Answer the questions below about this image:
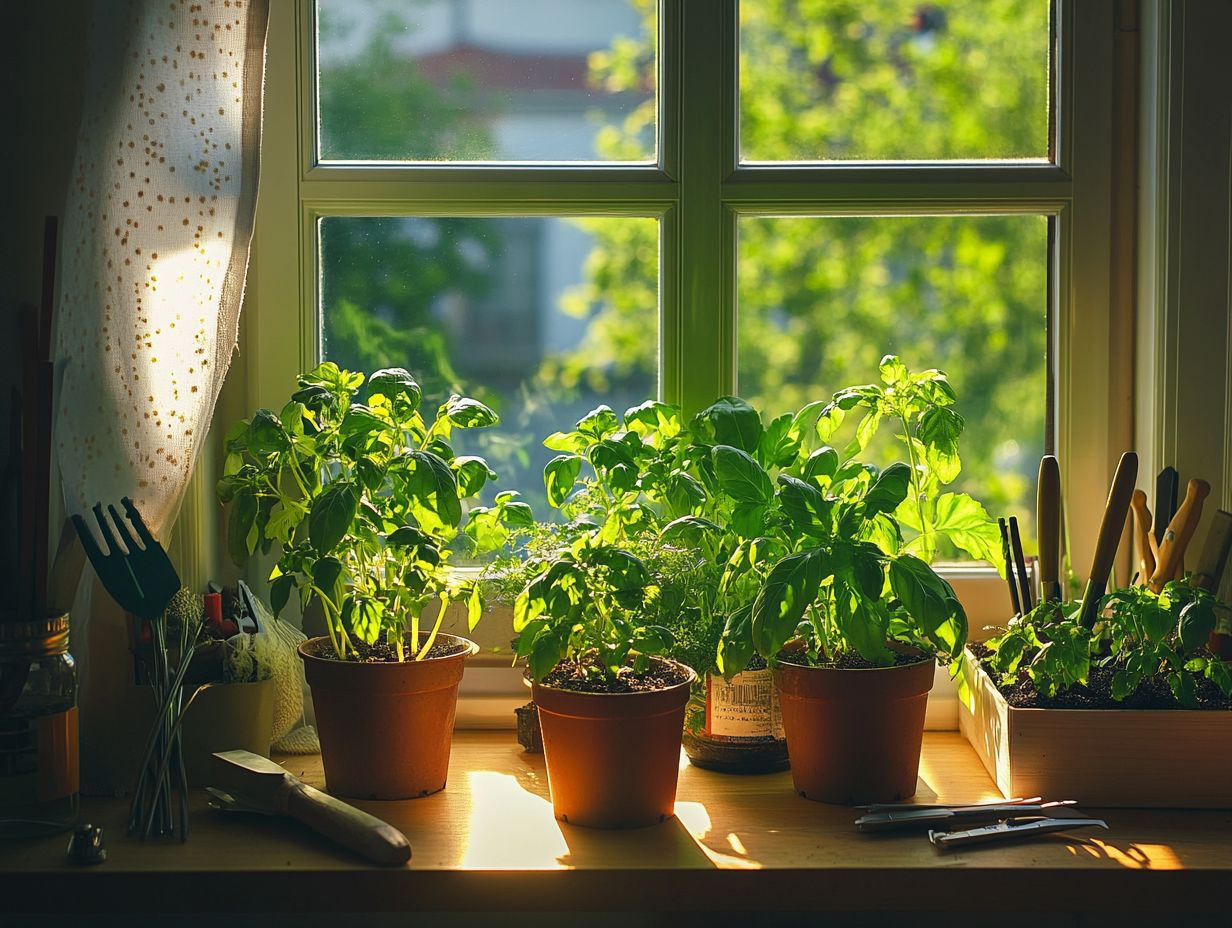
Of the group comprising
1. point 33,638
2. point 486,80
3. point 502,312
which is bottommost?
point 33,638

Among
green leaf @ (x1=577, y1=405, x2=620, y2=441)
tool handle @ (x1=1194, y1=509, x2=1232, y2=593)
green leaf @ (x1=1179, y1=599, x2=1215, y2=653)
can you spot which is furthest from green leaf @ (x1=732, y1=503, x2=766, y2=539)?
tool handle @ (x1=1194, y1=509, x2=1232, y2=593)

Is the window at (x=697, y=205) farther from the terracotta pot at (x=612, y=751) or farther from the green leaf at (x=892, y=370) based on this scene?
the terracotta pot at (x=612, y=751)

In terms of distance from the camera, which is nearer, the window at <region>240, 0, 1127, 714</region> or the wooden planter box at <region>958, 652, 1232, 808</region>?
the wooden planter box at <region>958, 652, 1232, 808</region>

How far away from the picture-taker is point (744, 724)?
1335 millimetres

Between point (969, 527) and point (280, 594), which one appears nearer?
point (280, 594)

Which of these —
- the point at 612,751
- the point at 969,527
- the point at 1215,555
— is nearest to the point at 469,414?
the point at 612,751

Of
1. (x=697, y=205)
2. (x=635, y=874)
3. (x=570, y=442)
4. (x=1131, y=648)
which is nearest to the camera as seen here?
(x=635, y=874)

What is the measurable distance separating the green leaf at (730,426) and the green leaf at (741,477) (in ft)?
0.29

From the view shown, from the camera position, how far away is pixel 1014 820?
3.77 feet

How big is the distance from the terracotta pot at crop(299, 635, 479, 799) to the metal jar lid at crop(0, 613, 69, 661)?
24 cm

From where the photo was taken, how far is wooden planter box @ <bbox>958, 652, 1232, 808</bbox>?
120cm

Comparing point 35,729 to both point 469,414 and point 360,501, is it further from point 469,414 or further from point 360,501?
point 469,414

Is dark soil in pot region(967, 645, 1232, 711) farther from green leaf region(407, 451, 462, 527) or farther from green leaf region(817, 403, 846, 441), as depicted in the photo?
green leaf region(407, 451, 462, 527)

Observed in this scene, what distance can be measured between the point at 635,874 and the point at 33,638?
A: 64cm
